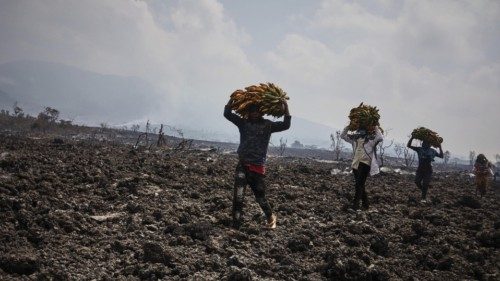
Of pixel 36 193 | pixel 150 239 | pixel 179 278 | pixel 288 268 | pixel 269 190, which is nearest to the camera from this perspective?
pixel 179 278

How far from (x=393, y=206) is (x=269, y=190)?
3052mm

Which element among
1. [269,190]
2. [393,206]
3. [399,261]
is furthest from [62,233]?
[393,206]

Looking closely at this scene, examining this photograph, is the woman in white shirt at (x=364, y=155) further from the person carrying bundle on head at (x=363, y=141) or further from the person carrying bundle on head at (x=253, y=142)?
the person carrying bundle on head at (x=253, y=142)

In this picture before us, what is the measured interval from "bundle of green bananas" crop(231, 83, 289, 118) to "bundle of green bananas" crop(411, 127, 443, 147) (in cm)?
634

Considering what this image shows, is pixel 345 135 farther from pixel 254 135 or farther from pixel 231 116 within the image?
pixel 231 116

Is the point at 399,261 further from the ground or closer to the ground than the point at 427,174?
closer to the ground

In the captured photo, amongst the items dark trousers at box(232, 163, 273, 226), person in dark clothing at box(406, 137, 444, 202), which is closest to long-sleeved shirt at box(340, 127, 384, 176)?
dark trousers at box(232, 163, 273, 226)

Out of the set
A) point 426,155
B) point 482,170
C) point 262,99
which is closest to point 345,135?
point 262,99

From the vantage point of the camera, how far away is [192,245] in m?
4.93

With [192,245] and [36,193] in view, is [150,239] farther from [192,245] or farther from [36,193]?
[36,193]

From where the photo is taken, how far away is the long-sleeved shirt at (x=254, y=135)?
18.8 feet

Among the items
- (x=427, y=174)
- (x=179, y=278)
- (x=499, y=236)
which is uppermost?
(x=427, y=174)

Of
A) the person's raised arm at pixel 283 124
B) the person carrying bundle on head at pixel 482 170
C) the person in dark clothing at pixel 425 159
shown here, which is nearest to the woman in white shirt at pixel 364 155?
the person's raised arm at pixel 283 124

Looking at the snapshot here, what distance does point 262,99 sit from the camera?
583cm
